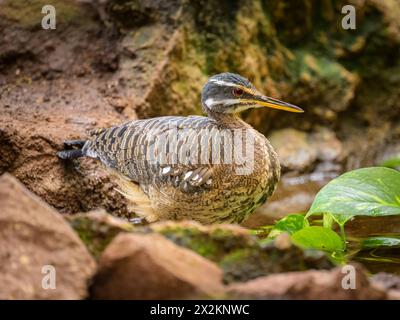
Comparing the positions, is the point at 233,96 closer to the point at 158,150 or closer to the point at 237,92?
the point at 237,92

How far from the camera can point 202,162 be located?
537 cm

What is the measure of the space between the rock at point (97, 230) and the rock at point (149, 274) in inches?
16.6

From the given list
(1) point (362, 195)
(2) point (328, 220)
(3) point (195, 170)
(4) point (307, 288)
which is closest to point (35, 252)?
(4) point (307, 288)

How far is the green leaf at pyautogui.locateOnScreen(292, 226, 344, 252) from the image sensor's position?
512 centimetres

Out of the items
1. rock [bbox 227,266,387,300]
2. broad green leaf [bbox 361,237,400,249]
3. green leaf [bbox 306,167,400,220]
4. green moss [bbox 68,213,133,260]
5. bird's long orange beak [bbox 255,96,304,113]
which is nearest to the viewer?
rock [bbox 227,266,387,300]

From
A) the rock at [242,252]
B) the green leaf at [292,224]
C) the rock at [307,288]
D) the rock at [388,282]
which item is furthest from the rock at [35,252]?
the green leaf at [292,224]

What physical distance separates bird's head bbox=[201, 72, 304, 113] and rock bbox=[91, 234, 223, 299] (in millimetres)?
2466

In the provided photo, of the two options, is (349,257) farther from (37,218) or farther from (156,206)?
(37,218)

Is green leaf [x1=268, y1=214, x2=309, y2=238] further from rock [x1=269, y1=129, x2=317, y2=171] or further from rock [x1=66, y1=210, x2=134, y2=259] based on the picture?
rock [x1=269, y1=129, x2=317, y2=171]

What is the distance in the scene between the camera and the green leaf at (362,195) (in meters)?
5.00

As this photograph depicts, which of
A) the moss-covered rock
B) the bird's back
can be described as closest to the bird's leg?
the bird's back

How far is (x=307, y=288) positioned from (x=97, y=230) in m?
1.17

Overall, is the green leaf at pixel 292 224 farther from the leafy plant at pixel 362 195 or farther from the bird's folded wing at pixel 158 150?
the bird's folded wing at pixel 158 150

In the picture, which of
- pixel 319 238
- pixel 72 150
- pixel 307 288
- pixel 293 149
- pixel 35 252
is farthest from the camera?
pixel 293 149
